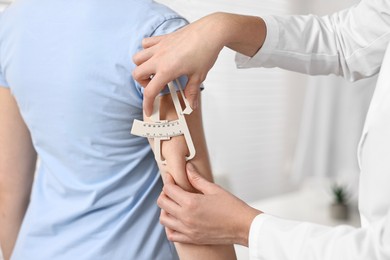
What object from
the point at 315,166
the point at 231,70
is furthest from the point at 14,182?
the point at 315,166

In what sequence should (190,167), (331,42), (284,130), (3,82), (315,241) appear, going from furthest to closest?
1. (284,130)
2. (331,42)
3. (3,82)
4. (190,167)
5. (315,241)

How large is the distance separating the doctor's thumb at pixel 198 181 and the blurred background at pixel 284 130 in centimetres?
145

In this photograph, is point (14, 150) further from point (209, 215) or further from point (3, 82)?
point (209, 215)

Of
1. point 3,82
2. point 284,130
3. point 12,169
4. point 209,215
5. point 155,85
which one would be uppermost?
point 155,85

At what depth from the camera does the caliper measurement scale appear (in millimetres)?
749

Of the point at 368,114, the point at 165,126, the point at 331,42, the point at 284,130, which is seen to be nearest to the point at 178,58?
the point at 165,126

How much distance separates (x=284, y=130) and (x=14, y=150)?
209 centimetres

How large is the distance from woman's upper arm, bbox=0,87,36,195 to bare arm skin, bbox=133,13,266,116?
378 mm

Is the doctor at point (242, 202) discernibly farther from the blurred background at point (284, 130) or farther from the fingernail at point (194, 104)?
the blurred background at point (284, 130)

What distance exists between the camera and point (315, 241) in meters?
0.69

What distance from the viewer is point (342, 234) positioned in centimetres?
69

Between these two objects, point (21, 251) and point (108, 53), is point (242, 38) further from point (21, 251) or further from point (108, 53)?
point (21, 251)

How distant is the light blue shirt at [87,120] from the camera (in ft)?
2.49

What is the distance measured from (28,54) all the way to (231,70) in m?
1.71
